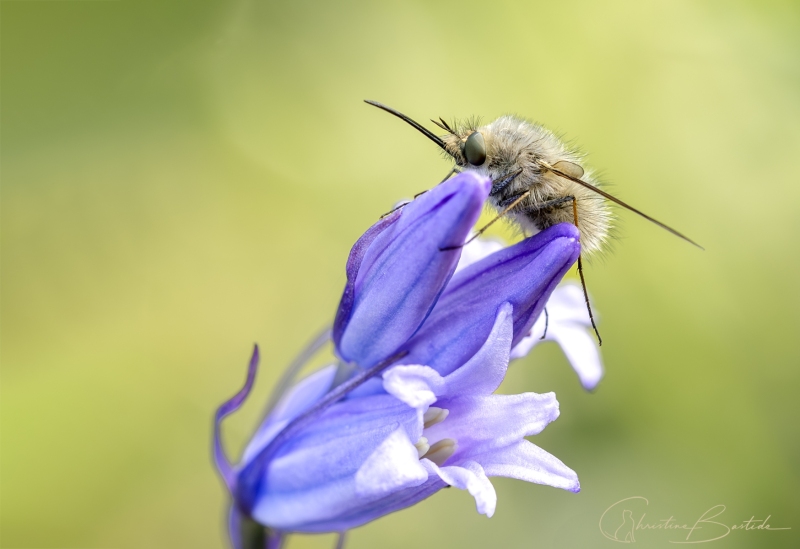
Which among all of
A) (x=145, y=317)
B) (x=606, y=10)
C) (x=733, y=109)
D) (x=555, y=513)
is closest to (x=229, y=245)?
(x=145, y=317)

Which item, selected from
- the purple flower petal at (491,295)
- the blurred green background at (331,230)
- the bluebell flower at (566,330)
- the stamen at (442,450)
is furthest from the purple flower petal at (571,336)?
the blurred green background at (331,230)

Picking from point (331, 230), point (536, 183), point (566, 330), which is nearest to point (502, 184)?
point (536, 183)

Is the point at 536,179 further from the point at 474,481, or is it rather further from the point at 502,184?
the point at 474,481

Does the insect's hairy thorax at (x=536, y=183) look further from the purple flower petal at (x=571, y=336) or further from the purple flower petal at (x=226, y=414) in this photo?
the purple flower petal at (x=226, y=414)

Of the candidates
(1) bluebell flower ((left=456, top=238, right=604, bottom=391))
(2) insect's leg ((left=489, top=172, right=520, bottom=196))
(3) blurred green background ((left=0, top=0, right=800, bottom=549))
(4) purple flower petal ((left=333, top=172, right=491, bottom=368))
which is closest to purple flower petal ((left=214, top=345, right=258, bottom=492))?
(4) purple flower petal ((left=333, top=172, right=491, bottom=368))

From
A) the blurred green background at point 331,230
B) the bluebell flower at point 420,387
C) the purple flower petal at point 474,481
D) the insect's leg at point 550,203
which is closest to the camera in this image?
the purple flower petal at point 474,481

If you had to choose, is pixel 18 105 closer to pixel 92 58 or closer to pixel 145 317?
pixel 92 58
